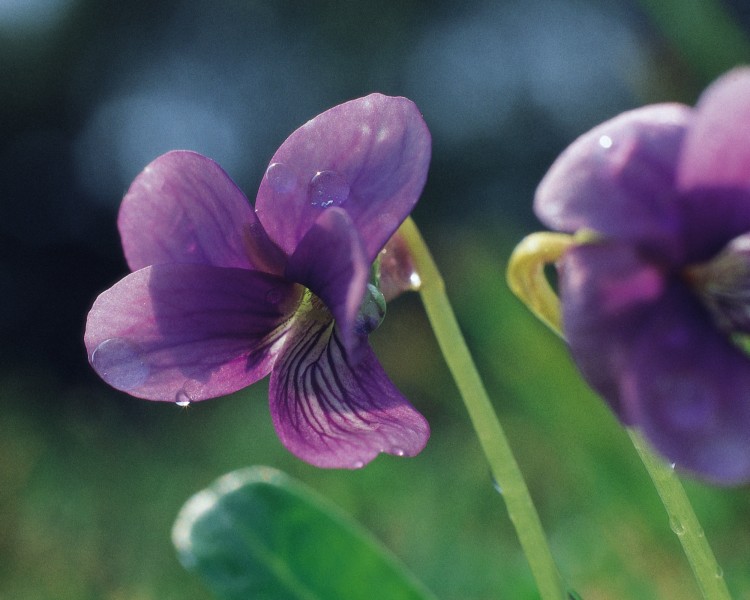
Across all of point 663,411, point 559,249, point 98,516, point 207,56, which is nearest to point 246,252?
point 559,249

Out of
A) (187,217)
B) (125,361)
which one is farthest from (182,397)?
(187,217)

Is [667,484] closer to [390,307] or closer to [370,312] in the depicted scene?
[370,312]

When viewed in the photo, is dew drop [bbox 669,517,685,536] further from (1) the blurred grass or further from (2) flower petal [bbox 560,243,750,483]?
(1) the blurred grass

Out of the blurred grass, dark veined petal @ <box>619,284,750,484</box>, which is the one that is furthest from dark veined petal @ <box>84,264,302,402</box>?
the blurred grass

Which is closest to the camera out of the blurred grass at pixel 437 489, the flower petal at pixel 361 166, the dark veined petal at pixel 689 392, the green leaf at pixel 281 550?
the dark veined petal at pixel 689 392

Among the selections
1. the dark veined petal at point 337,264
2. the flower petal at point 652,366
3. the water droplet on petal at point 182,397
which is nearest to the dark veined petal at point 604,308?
the flower petal at point 652,366

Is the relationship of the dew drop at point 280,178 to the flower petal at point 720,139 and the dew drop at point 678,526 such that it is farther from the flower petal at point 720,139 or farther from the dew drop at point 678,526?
the dew drop at point 678,526
